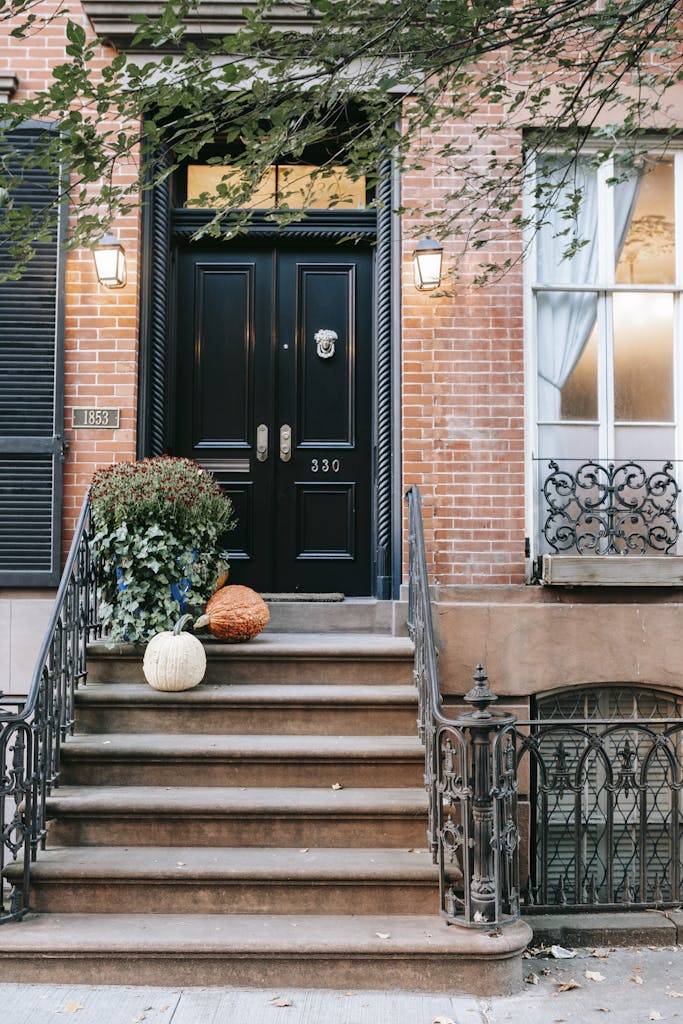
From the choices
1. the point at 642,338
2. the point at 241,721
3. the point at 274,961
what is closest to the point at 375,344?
the point at 642,338

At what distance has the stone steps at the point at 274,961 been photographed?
412 centimetres

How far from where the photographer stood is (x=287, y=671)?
5828 mm

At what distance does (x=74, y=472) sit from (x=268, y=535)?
148cm

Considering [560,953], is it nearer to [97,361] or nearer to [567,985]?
[567,985]

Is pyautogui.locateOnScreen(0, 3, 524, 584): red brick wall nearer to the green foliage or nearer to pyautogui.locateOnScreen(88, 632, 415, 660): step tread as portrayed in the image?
the green foliage

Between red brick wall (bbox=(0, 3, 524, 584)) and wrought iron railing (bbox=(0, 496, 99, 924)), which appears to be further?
red brick wall (bbox=(0, 3, 524, 584))

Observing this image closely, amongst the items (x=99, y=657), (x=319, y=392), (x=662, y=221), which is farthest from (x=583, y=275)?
(x=99, y=657)

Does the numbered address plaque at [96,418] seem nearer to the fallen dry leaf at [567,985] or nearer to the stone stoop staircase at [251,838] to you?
the stone stoop staircase at [251,838]

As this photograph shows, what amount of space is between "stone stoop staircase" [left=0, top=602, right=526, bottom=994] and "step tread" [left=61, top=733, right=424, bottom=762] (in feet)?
0.04

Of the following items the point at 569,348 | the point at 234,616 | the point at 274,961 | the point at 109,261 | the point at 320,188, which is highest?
the point at 320,188

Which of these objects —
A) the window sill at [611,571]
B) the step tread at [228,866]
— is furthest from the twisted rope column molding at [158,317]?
the step tread at [228,866]

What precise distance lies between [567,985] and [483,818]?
2.71 feet

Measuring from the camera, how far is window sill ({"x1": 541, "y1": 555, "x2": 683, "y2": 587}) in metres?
6.37

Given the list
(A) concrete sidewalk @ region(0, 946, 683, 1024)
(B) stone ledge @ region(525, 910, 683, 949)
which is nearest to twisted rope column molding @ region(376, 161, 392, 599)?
(B) stone ledge @ region(525, 910, 683, 949)
